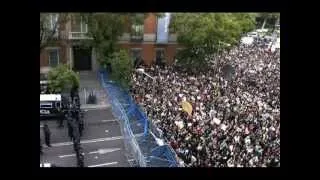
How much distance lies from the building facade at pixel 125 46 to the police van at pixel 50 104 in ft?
0.86

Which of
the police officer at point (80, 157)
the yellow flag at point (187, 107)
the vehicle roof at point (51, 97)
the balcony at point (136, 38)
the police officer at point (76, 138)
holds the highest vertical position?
the balcony at point (136, 38)

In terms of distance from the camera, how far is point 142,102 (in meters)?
7.02

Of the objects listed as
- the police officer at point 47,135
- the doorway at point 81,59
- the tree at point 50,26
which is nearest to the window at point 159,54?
the doorway at point 81,59

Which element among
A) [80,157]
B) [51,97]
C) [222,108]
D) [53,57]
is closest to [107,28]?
[53,57]

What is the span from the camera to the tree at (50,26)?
681 cm

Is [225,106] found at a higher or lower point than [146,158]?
higher

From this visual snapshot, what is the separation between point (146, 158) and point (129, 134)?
0.96 ft

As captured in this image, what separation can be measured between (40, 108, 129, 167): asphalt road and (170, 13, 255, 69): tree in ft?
3.38

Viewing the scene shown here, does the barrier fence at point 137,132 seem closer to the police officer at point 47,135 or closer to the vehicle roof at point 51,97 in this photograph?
the vehicle roof at point 51,97

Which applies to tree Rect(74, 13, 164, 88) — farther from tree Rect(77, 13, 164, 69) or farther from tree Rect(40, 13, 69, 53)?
tree Rect(40, 13, 69, 53)
